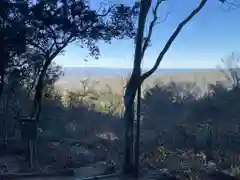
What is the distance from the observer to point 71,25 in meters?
14.6

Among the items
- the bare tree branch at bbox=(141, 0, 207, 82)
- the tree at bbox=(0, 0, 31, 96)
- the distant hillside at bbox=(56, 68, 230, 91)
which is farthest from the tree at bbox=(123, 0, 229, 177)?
the distant hillside at bbox=(56, 68, 230, 91)

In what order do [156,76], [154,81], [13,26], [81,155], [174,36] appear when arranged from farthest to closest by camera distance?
[156,76]
[154,81]
[81,155]
[13,26]
[174,36]

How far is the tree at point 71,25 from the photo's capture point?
14070 mm

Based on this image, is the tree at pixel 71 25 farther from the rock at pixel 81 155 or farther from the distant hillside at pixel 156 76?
the distant hillside at pixel 156 76

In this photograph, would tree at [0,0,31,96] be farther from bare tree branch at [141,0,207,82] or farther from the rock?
bare tree branch at [141,0,207,82]

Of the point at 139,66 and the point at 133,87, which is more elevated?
the point at 139,66

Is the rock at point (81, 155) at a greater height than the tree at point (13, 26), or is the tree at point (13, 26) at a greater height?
the tree at point (13, 26)

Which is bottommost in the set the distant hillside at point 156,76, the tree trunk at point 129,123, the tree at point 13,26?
the tree trunk at point 129,123

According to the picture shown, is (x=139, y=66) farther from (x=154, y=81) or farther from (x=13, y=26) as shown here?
(x=154, y=81)

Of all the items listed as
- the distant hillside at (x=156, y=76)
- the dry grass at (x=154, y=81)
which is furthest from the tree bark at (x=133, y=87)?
the distant hillside at (x=156, y=76)

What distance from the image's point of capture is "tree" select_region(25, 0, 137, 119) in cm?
1407

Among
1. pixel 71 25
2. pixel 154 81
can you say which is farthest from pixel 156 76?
pixel 71 25

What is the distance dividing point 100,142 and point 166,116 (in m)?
7.71

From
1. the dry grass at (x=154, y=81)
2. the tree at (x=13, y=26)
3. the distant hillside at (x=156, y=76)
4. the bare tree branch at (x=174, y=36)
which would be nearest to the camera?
the bare tree branch at (x=174, y=36)
